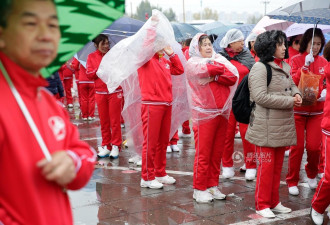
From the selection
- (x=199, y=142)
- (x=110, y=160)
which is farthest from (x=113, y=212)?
(x=110, y=160)

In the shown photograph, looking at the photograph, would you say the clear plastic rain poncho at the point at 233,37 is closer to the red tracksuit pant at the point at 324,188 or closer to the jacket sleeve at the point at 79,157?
the red tracksuit pant at the point at 324,188

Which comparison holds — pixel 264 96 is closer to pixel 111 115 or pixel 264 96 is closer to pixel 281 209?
pixel 281 209

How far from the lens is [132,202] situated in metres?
6.01

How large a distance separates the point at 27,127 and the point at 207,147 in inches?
165

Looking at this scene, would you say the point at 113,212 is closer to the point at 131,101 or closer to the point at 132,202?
the point at 132,202

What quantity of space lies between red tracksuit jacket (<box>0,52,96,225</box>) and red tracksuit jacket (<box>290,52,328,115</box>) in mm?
4765

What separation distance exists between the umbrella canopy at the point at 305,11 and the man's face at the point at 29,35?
4545mm

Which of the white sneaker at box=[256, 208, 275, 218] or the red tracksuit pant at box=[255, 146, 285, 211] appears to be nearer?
the red tracksuit pant at box=[255, 146, 285, 211]

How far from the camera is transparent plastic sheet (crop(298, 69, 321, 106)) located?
5.93 metres

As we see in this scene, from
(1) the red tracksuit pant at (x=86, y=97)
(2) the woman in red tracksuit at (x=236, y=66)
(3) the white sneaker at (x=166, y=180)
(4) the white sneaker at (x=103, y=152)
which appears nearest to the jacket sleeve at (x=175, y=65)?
(2) the woman in red tracksuit at (x=236, y=66)

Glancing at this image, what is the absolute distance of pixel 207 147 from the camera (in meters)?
5.86

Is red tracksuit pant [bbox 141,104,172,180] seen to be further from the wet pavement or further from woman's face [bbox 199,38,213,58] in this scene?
woman's face [bbox 199,38,213,58]

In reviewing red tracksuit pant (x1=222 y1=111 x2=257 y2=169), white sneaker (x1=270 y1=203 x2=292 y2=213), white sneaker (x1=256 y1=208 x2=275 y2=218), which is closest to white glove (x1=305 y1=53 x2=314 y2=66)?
red tracksuit pant (x1=222 y1=111 x2=257 y2=169)

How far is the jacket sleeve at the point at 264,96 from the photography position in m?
5.12
